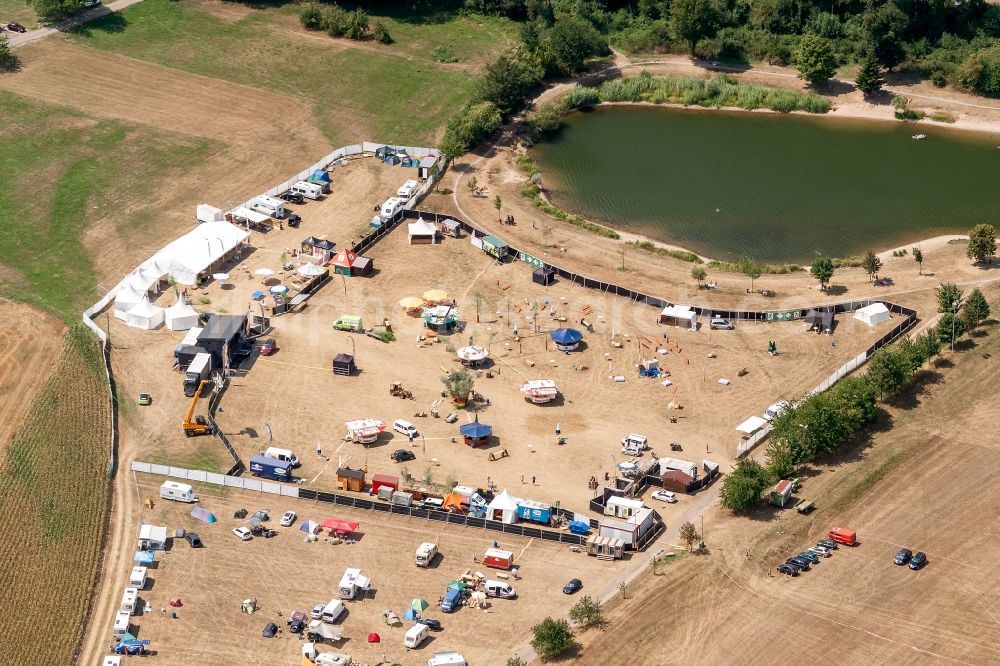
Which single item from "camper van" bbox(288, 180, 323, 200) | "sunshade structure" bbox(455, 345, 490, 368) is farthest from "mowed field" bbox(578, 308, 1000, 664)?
"camper van" bbox(288, 180, 323, 200)

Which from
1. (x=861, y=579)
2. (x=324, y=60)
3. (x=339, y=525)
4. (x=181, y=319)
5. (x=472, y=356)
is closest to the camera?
(x=861, y=579)

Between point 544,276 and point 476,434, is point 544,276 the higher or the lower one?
the higher one

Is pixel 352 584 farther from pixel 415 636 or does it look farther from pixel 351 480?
pixel 351 480

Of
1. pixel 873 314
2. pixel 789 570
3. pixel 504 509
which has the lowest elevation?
pixel 504 509

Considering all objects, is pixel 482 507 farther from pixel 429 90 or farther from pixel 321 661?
pixel 429 90

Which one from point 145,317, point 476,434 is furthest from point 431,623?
point 145,317

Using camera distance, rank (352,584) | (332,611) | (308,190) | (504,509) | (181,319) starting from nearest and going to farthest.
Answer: (332,611) < (352,584) < (504,509) < (181,319) < (308,190)

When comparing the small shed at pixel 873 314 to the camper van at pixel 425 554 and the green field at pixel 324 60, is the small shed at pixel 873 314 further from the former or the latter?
the green field at pixel 324 60
